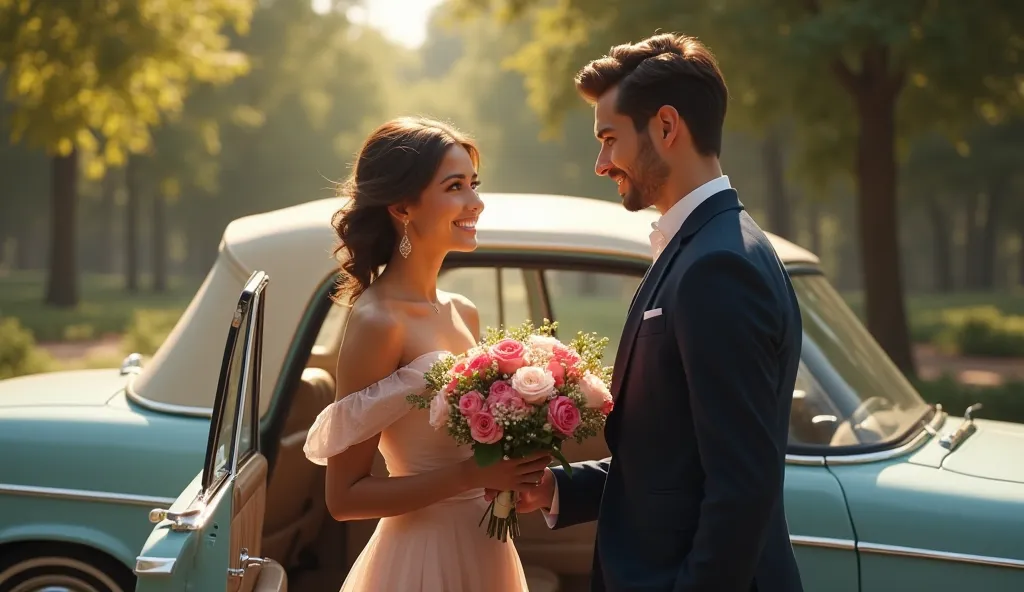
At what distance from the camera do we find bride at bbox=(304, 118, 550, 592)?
3064mm

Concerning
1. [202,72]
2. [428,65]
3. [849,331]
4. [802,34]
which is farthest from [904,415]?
[428,65]

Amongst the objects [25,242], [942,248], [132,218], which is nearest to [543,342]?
[132,218]

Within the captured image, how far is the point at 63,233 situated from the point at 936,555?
24738 millimetres

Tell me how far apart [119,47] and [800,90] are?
778 centimetres

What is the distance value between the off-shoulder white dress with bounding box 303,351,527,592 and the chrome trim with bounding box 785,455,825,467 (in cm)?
112

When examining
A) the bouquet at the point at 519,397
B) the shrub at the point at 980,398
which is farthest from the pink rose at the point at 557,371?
the shrub at the point at 980,398

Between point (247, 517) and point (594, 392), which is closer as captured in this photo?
point (594, 392)

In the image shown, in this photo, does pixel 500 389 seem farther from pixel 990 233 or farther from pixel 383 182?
pixel 990 233

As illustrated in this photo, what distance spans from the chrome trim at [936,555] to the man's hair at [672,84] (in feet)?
5.51

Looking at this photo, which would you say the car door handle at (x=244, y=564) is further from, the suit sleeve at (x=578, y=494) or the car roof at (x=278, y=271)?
the suit sleeve at (x=578, y=494)

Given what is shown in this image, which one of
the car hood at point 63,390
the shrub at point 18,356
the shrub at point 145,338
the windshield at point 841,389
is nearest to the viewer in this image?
the windshield at point 841,389

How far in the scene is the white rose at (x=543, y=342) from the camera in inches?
112

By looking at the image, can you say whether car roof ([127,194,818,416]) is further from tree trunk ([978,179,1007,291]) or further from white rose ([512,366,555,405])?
tree trunk ([978,179,1007,291])

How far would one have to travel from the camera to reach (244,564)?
10.5 feet
